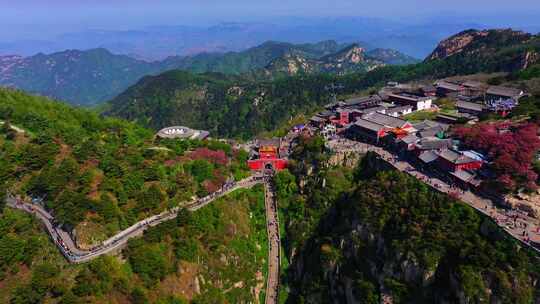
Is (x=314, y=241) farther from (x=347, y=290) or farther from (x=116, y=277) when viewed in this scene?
(x=116, y=277)

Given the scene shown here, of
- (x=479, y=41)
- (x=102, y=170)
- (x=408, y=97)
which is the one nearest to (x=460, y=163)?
(x=408, y=97)

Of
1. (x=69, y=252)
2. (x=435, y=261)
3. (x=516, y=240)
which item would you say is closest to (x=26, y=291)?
(x=69, y=252)

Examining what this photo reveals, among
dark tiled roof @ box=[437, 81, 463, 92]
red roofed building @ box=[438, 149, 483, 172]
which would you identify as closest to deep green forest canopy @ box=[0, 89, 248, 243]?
red roofed building @ box=[438, 149, 483, 172]

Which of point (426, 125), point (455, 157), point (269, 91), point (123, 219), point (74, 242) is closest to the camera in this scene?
point (74, 242)

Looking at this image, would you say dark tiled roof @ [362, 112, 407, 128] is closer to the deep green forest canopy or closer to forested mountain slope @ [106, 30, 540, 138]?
the deep green forest canopy

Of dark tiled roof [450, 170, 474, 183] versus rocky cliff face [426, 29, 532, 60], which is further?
rocky cliff face [426, 29, 532, 60]

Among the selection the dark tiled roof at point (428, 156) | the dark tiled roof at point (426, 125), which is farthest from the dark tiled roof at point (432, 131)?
the dark tiled roof at point (428, 156)

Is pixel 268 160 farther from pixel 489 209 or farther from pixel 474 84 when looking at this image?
pixel 474 84
